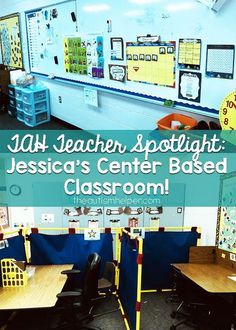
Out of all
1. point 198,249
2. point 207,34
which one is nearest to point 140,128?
point 207,34

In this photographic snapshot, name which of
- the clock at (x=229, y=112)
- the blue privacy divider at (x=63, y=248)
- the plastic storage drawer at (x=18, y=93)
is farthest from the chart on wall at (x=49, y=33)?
the blue privacy divider at (x=63, y=248)

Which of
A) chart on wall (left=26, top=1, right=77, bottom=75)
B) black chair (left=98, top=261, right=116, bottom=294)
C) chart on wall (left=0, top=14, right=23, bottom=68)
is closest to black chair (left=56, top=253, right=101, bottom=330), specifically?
black chair (left=98, top=261, right=116, bottom=294)

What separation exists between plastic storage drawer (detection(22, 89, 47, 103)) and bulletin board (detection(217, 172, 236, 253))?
13.8 ft

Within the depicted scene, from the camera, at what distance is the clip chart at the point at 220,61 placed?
2918 millimetres

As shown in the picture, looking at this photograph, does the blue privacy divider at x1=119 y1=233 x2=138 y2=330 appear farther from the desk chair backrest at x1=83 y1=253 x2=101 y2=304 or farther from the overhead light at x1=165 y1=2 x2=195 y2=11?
the overhead light at x1=165 y1=2 x2=195 y2=11

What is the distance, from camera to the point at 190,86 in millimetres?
3373

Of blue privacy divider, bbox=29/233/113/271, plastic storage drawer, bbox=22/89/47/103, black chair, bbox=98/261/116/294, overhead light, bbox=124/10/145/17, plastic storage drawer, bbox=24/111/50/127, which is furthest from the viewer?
plastic storage drawer, bbox=24/111/50/127

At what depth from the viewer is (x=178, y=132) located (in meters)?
3.39

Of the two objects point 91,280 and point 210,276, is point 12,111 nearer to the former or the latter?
point 91,280

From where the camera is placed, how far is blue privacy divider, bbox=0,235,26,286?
2.75 meters

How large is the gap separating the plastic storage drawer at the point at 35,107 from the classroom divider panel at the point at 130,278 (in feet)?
12.8

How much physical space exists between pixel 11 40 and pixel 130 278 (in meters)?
6.35

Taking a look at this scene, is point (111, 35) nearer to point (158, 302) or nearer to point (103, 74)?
point (103, 74)

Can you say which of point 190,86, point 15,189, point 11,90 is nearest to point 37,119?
point 11,90
